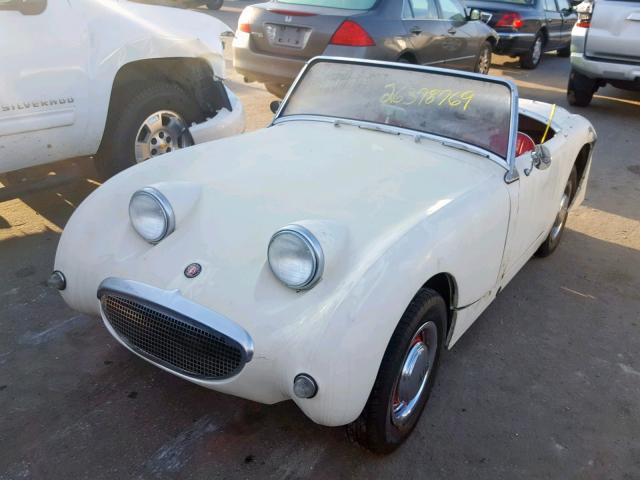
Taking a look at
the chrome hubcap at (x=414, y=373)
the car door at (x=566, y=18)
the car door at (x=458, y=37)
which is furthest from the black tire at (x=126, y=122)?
the car door at (x=566, y=18)

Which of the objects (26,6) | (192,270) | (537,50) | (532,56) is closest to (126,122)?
(26,6)

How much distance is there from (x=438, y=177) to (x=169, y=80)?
282cm

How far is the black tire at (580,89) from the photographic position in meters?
8.87

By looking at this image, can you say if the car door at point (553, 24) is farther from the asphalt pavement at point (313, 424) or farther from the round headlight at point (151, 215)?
the round headlight at point (151, 215)

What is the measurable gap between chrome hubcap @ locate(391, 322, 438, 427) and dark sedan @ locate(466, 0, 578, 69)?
404 inches

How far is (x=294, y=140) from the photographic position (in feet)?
11.2

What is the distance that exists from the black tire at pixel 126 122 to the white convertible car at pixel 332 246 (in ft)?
4.48

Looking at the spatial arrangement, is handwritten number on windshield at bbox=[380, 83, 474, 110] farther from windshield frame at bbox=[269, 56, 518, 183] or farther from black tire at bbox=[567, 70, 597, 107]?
black tire at bbox=[567, 70, 597, 107]

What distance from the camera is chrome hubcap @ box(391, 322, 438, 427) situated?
247cm

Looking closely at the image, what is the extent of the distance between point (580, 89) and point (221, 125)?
20.5ft

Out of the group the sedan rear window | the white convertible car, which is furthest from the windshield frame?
the sedan rear window

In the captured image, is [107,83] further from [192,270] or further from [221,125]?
[192,270]

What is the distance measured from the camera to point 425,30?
782cm

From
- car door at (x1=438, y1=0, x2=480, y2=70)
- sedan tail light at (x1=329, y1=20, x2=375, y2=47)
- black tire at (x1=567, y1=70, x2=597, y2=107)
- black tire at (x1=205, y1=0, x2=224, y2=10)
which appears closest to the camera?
sedan tail light at (x1=329, y1=20, x2=375, y2=47)
